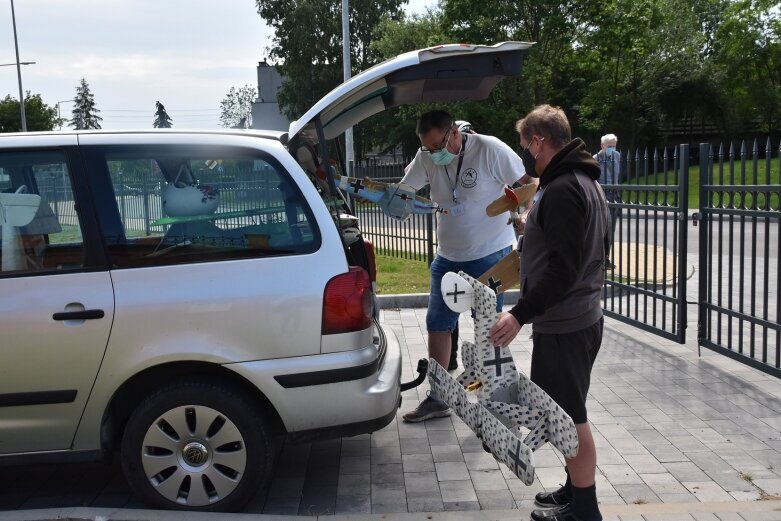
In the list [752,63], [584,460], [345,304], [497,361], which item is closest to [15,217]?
[345,304]

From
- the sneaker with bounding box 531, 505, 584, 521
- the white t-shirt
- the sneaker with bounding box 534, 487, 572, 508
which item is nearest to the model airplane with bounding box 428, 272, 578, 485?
the sneaker with bounding box 531, 505, 584, 521

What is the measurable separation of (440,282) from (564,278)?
195 centimetres

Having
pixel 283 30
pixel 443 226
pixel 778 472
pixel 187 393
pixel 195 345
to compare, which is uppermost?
pixel 283 30

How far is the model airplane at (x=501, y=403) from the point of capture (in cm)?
330

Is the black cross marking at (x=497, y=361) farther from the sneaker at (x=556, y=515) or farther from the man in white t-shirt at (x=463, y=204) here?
the man in white t-shirt at (x=463, y=204)

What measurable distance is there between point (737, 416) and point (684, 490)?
4.39ft

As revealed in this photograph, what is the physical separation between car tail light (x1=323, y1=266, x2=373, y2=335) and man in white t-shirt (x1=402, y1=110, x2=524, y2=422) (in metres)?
1.51

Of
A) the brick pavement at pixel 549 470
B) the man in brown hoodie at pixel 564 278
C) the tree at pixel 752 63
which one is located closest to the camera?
the man in brown hoodie at pixel 564 278

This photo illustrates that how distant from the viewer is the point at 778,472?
4.16 meters

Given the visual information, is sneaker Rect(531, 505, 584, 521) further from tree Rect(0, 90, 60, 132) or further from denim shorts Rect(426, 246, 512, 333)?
tree Rect(0, 90, 60, 132)

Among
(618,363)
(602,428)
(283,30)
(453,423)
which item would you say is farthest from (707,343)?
(283,30)

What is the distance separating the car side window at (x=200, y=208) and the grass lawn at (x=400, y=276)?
5691mm

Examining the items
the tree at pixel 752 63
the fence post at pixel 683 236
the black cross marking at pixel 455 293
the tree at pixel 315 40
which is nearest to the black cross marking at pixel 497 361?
the black cross marking at pixel 455 293

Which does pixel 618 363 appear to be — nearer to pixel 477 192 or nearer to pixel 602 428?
pixel 602 428
